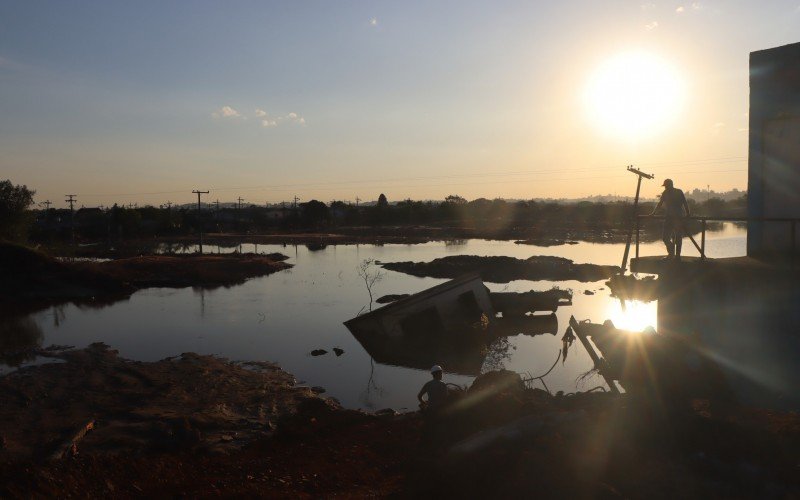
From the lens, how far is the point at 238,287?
121ft

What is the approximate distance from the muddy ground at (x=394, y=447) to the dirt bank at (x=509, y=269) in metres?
26.2

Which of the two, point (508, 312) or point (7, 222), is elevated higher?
point (7, 222)

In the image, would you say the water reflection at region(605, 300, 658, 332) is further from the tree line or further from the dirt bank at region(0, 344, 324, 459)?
the tree line

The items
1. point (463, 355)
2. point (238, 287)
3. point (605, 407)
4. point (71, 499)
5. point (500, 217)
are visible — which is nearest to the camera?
point (71, 499)

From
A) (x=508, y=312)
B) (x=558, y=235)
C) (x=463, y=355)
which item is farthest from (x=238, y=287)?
(x=558, y=235)

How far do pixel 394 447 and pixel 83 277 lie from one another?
3148cm

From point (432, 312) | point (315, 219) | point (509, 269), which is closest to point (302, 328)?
point (432, 312)

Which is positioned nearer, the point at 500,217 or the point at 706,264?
the point at 706,264

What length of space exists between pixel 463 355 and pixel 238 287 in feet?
68.9

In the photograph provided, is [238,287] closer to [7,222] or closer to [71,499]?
[7,222]

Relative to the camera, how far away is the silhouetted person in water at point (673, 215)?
11094 millimetres

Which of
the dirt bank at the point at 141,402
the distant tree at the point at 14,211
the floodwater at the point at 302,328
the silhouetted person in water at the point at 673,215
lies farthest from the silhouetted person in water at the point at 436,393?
the distant tree at the point at 14,211

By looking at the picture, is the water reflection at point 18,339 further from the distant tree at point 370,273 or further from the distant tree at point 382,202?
the distant tree at point 382,202

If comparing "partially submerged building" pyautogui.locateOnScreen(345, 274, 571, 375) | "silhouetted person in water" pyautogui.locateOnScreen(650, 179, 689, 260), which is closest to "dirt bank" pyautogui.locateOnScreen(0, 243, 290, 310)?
"partially submerged building" pyautogui.locateOnScreen(345, 274, 571, 375)
